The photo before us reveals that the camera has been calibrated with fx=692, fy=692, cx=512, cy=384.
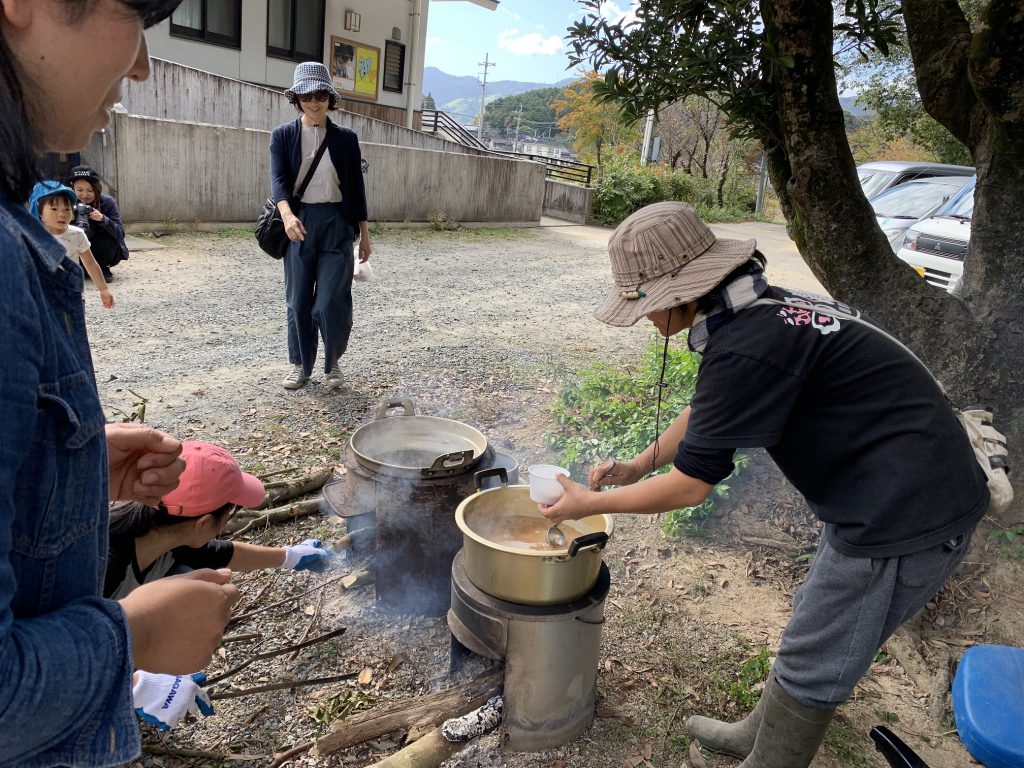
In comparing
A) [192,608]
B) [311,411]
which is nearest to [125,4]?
[192,608]

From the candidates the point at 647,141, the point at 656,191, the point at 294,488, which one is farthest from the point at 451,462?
the point at 647,141

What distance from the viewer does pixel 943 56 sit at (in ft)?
13.3

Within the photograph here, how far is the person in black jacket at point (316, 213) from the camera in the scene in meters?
5.51

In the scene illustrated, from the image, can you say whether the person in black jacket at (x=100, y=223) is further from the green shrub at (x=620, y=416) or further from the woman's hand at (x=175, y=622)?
the woman's hand at (x=175, y=622)

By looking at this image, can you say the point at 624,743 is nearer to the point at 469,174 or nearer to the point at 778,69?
the point at 778,69

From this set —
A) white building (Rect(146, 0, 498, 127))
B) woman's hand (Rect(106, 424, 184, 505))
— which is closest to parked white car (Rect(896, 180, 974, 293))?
woman's hand (Rect(106, 424, 184, 505))

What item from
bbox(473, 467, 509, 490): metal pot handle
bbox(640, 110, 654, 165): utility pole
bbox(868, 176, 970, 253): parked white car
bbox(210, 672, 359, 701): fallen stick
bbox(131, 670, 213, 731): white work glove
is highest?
bbox(640, 110, 654, 165): utility pole

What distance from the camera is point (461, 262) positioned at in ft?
40.3

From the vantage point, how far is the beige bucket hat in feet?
7.08

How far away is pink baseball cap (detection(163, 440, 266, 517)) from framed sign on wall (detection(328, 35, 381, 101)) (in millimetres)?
16877

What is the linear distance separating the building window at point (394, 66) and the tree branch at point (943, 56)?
1730 cm

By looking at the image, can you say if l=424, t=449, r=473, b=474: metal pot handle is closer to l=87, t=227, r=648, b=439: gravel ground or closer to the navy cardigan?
l=87, t=227, r=648, b=439: gravel ground

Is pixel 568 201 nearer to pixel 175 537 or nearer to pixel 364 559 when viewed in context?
pixel 364 559

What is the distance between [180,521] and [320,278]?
11.0 ft
